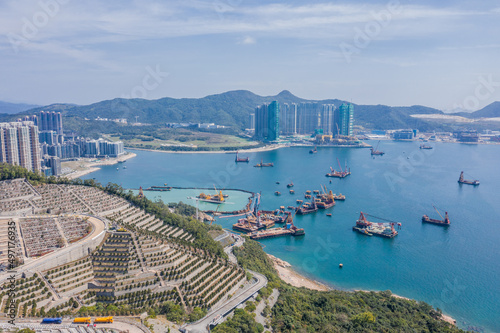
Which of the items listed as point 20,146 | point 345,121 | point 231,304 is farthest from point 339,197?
point 345,121

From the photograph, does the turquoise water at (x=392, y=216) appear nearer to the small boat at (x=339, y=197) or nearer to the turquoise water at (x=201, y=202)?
the small boat at (x=339, y=197)

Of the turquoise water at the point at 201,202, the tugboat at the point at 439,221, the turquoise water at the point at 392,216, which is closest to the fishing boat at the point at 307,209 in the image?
the turquoise water at the point at 392,216

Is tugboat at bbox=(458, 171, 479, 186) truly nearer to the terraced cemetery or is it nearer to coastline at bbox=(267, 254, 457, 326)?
coastline at bbox=(267, 254, 457, 326)

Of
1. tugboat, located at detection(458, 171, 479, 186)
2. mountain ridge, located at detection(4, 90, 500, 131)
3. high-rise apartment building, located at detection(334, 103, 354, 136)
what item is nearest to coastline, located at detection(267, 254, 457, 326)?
tugboat, located at detection(458, 171, 479, 186)

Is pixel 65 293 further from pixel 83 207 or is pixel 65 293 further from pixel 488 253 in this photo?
pixel 488 253

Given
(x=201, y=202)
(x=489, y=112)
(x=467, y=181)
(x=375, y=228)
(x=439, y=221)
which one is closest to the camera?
(x=375, y=228)

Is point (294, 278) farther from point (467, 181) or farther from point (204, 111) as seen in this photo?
point (204, 111)

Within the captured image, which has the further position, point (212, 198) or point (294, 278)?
point (212, 198)
